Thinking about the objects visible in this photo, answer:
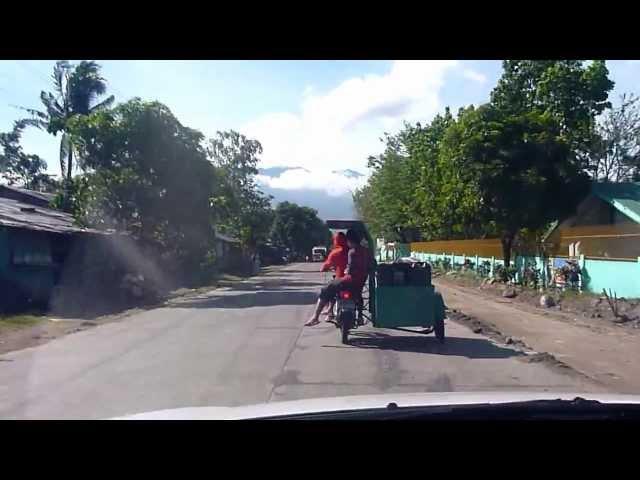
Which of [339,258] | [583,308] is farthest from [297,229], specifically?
[339,258]

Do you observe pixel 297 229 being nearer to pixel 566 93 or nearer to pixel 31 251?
pixel 566 93

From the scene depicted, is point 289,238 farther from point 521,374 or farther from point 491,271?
point 521,374

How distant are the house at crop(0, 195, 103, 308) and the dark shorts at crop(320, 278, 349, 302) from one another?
438 inches

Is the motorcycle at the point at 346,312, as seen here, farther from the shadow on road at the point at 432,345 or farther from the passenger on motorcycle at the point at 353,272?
the shadow on road at the point at 432,345

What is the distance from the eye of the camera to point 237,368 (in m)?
10.9

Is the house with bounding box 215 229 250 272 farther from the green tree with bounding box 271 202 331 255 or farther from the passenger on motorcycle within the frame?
the green tree with bounding box 271 202 331 255

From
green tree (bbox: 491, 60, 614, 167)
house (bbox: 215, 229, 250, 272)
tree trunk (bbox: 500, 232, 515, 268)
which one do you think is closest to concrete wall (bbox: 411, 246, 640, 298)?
tree trunk (bbox: 500, 232, 515, 268)

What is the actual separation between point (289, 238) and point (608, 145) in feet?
234

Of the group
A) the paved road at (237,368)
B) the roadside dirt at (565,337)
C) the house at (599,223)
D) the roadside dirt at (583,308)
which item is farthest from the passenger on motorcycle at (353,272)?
the house at (599,223)

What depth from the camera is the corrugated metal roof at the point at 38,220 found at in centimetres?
2249

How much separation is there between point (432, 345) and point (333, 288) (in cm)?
191

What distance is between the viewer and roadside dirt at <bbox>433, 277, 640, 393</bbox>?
11.1m
